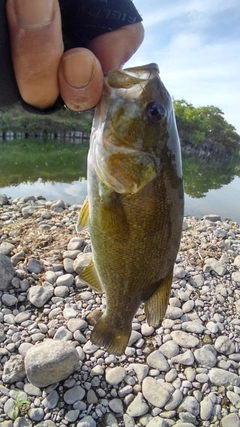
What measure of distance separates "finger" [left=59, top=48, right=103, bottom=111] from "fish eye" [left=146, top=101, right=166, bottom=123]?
0.33 metres

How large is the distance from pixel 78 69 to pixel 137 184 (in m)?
0.69

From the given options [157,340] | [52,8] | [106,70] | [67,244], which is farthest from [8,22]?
[67,244]

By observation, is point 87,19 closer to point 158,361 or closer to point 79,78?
point 79,78

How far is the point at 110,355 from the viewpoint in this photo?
4195mm

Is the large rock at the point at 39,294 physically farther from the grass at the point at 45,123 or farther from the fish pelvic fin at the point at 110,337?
the grass at the point at 45,123

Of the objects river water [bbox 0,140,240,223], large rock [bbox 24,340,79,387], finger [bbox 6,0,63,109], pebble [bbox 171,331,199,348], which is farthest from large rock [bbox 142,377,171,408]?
river water [bbox 0,140,240,223]

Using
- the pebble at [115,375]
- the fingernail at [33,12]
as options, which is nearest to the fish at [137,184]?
→ the fingernail at [33,12]

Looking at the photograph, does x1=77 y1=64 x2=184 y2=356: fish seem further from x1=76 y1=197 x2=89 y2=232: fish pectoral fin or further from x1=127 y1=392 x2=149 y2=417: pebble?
x1=127 y1=392 x2=149 y2=417: pebble

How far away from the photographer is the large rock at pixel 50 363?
3711 millimetres

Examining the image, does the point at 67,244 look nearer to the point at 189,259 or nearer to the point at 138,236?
the point at 189,259

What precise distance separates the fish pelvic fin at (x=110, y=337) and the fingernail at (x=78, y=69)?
1.52 m

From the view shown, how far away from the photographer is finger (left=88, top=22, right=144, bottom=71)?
193 cm

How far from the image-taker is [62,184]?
52.5ft

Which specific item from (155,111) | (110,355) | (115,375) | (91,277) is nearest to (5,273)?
(110,355)
